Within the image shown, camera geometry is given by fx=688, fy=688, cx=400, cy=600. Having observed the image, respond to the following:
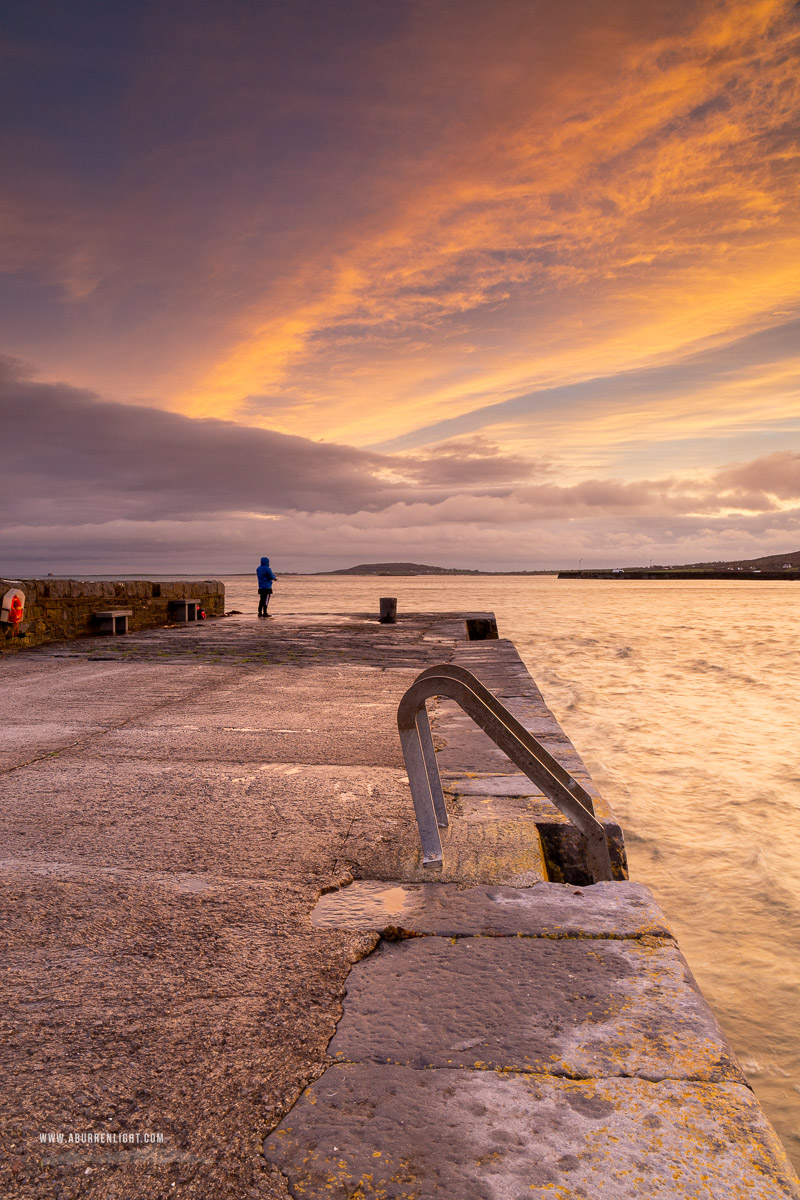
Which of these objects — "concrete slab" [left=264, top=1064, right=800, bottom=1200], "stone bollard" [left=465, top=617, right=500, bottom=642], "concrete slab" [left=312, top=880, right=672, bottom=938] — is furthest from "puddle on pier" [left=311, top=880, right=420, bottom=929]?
"stone bollard" [left=465, top=617, right=500, bottom=642]

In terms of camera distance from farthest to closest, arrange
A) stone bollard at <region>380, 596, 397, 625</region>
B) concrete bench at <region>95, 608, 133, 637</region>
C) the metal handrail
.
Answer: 1. stone bollard at <region>380, 596, 397, 625</region>
2. concrete bench at <region>95, 608, 133, 637</region>
3. the metal handrail

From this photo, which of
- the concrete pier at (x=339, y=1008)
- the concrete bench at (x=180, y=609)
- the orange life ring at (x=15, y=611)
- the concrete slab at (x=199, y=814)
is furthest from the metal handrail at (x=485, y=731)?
the concrete bench at (x=180, y=609)

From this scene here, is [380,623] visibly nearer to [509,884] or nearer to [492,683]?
[492,683]

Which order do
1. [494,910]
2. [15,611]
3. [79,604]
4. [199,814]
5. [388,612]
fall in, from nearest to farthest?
[494,910]
[199,814]
[15,611]
[79,604]
[388,612]

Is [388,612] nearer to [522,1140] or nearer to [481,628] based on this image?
[481,628]

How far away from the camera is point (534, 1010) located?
184cm

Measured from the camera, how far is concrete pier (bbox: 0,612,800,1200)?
54.5 inches

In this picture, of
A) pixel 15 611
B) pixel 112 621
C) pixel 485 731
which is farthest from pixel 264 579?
pixel 485 731

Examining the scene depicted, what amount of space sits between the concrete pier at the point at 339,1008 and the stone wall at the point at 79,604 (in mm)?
7335

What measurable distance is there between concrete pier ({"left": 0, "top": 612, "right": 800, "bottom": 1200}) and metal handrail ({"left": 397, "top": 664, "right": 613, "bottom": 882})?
186 mm

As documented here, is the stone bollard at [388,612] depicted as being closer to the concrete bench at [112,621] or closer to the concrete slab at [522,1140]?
the concrete bench at [112,621]

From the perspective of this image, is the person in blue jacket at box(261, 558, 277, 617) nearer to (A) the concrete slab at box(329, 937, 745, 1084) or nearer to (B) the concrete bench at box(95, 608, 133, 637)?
(B) the concrete bench at box(95, 608, 133, 637)

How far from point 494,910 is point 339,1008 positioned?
73 cm

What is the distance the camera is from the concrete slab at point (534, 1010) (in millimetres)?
1669
